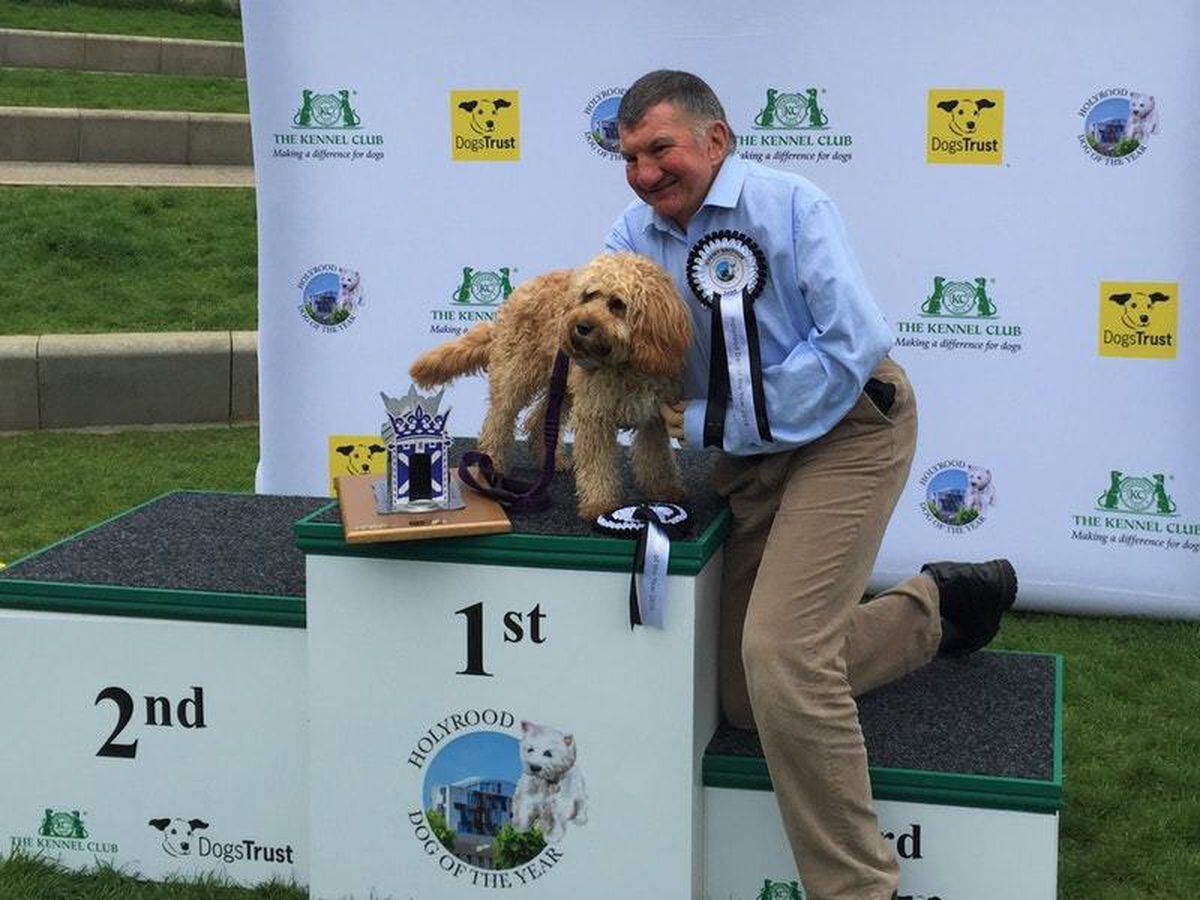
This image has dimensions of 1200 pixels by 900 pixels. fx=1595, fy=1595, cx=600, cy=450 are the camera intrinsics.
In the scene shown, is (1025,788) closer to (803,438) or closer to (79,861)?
(803,438)

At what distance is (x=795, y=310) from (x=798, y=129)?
7.37 feet

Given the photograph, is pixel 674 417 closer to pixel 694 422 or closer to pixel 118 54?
pixel 694 422

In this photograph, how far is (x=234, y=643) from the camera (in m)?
3.42

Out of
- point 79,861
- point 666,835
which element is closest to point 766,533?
point 666,835

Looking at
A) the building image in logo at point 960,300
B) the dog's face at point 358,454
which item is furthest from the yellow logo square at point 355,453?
the building image in logo at point 960,300

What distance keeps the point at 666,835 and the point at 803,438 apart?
831mm

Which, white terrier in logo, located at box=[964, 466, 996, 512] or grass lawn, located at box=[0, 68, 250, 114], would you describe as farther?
grass lawn, located at box=[0, 68, 250, 114]

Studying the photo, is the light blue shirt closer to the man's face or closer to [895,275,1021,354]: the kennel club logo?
the man's face

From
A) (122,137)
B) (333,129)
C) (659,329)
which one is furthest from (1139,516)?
(122,137)

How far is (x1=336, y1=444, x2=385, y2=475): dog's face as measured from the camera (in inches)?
Result: 225

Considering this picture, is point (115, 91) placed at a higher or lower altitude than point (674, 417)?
higher

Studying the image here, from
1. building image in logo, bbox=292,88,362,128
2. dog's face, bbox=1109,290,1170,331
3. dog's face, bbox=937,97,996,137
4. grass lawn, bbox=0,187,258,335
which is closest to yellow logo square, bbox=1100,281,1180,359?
dog's face, bbox=1109,290,1170,331

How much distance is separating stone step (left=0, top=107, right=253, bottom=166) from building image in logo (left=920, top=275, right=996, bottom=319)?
26.0ft

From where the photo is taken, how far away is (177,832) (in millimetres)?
3496
